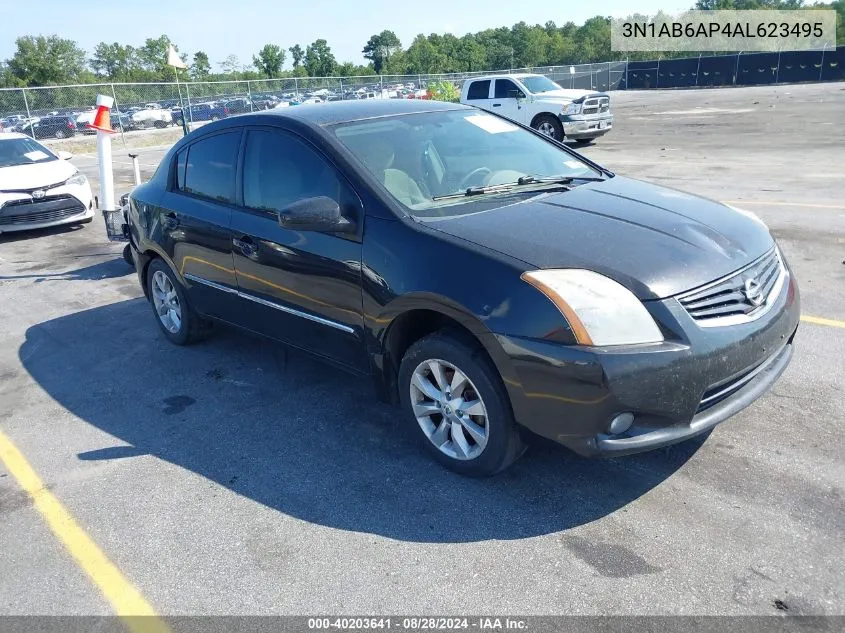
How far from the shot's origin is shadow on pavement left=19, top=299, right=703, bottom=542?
10.3 ft

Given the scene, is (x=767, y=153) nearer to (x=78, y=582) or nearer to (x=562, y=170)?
(x=562, y=170)

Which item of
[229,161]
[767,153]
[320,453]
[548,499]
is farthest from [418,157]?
[767,153]

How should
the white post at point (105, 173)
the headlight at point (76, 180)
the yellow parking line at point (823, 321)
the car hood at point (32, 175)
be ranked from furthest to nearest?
the headlight at point (76, 180) → the car hood at point (32, 175) → the white post at point (105, 173) → the yellow parking line at point (823, 321)

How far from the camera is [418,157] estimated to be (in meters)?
3.95

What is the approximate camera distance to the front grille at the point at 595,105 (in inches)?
677

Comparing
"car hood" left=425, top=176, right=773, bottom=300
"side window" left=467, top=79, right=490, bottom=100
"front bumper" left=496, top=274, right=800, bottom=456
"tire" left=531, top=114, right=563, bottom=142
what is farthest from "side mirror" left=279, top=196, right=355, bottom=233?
"side window" left=467, top=79, right=490, bottom=100

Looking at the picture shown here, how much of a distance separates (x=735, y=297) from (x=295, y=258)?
2237 mm

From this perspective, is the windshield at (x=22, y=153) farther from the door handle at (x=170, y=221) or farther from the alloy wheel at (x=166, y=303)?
the door handle at (x=170, y=221)

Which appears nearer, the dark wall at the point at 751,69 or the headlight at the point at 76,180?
the headlight at the point at 76,180

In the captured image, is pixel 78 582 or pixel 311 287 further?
pixel 311 287

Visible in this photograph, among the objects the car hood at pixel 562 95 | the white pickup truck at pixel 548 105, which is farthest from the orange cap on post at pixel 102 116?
the car hood at pixel 562 95

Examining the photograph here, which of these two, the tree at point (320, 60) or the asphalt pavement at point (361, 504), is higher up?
the tree at point (320, 60)

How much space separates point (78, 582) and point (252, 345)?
2.63 m

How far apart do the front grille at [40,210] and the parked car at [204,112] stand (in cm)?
2229
